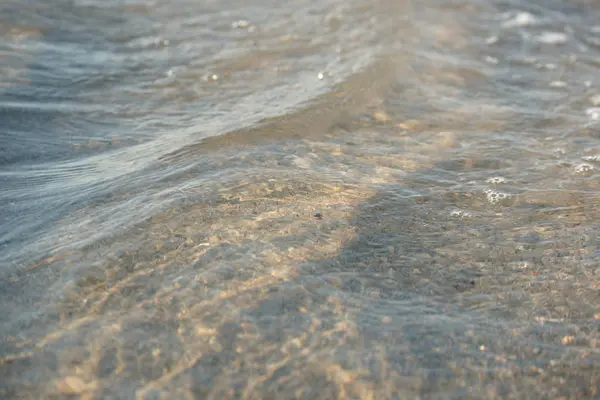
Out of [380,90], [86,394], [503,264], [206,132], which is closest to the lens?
[86,394]

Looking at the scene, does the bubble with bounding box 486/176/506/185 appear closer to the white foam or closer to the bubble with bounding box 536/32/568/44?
the bubble with bounding box 536/32/568/44

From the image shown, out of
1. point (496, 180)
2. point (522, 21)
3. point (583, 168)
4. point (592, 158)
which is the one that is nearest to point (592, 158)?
point (592, 158)

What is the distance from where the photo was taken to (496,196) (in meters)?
3.86

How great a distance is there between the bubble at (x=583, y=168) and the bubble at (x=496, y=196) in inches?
28.7

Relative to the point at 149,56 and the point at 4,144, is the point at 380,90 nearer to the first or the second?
the point at 149,56

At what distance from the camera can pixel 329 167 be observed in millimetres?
4129

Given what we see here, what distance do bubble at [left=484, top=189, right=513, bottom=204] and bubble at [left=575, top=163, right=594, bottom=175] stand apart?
2.39ft

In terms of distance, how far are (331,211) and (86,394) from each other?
1734mm

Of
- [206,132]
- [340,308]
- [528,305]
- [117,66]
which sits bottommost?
[528,305]

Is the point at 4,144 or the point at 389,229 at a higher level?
the point at 4,144

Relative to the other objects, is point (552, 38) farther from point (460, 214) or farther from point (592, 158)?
point (460, 214)

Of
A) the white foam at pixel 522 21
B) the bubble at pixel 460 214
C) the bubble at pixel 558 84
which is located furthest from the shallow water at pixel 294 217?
the white foam at pixel 522 21

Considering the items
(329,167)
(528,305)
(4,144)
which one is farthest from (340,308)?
(4,144)

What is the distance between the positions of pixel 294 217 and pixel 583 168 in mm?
2184
